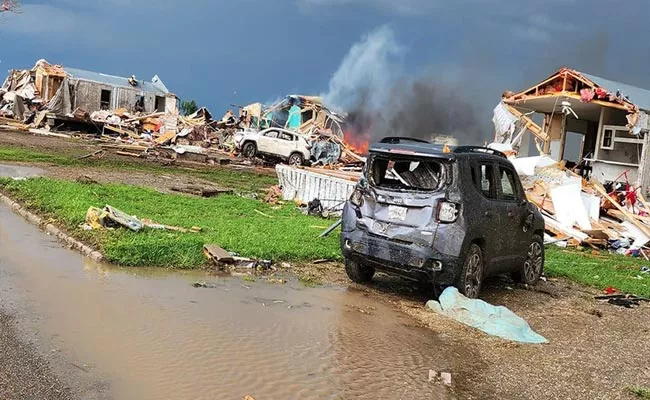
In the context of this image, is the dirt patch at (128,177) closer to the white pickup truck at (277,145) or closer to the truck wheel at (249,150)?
the white pickup truck at (277,145)

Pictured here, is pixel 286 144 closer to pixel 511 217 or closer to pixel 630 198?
pixel 630 198

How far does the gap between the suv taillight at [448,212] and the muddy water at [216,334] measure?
50.8 inches

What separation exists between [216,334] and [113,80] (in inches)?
1781

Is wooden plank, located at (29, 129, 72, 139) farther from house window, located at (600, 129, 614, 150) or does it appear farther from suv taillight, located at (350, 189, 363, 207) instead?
suv taillight, located at (350, 189, 363, 207)

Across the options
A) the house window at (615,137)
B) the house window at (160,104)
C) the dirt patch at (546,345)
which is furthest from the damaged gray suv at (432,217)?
the house window at (160,104)

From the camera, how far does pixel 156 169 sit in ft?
77.2

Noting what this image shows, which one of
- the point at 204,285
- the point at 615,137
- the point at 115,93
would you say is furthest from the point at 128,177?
the point at 115,93

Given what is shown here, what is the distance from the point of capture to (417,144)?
324 inches

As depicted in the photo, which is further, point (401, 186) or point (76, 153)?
point (76, 153)

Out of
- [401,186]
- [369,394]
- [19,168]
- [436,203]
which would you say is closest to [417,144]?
[401,186]

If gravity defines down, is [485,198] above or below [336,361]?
above

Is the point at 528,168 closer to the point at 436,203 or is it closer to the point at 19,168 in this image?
the point at 436,203

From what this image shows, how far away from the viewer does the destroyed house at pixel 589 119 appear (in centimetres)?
2092

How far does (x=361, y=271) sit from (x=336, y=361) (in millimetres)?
3065
